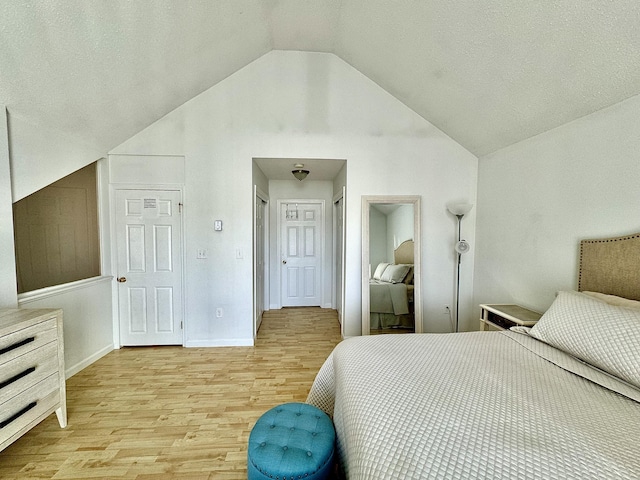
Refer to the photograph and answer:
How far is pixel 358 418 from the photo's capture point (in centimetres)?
101

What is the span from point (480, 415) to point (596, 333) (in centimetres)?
90

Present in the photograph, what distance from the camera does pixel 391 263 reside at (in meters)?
3.15

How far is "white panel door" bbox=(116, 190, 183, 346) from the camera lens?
2.98 metres

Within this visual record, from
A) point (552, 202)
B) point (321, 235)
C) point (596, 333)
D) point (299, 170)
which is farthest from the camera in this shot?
point (321, 235)

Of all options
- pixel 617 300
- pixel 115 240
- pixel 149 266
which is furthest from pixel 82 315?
pixel 617 300

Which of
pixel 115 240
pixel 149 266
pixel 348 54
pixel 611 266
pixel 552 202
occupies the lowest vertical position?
pixel 149 266

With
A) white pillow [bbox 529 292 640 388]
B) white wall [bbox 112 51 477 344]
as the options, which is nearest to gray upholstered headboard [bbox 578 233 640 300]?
white pillow [bbox 529 292 640 388]

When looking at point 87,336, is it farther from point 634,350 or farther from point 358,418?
point 634,350

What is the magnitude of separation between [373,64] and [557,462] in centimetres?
323

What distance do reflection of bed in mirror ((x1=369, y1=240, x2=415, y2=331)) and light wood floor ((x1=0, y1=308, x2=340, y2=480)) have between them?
2.28 ft

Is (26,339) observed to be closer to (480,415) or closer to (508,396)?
(480,415)

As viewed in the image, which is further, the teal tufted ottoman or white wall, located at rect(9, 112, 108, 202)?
white wall, located at rect(9, 112, 108, 202)

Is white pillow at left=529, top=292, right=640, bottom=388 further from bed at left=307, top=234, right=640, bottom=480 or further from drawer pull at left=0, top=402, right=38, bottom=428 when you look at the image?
drawer pull at left=0, top=402, right=38, bottom=428

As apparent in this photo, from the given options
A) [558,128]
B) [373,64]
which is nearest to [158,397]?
[373,64]
